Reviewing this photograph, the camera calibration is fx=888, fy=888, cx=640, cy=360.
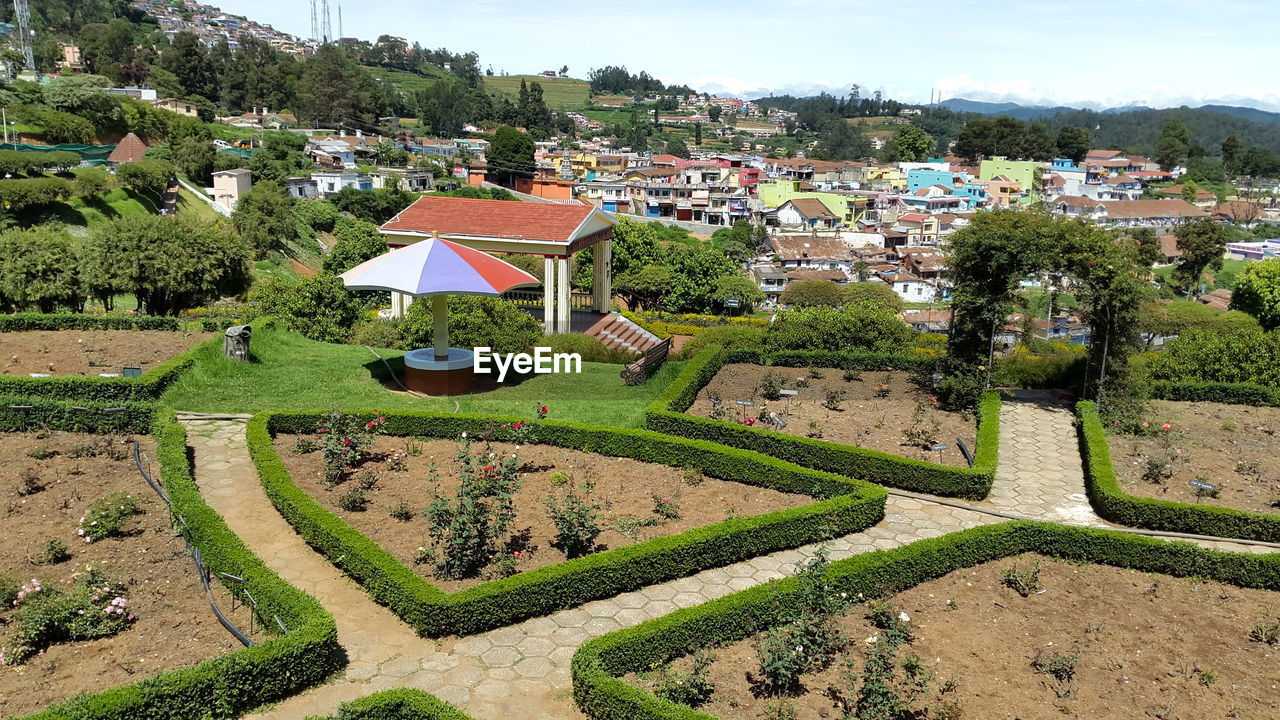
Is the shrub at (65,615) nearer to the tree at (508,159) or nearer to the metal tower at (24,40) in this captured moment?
the tree at (508,159)

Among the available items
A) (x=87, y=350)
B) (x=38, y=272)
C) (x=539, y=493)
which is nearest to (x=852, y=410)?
(x=539, y=493)

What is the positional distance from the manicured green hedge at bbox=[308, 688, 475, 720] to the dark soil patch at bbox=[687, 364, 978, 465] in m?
10.7

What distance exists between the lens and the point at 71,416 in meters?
16.5

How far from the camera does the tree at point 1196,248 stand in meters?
87.7

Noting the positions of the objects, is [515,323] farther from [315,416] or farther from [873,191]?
[873,191]

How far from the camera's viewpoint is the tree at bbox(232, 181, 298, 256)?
202ft

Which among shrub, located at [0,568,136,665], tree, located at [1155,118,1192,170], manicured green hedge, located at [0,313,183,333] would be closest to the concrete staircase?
manicured green hedge, located at [0,313,183,333]

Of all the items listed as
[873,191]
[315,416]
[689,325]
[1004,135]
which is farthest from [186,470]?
[1004,135]

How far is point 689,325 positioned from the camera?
32375mm

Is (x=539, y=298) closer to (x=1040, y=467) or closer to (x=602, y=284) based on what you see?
(x=602, y=284)

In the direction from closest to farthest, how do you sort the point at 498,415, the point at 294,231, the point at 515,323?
the point at 498,415, the point at 515,323, the point at 294,231

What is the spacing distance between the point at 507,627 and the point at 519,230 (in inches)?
696

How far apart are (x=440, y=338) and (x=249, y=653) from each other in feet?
41.9

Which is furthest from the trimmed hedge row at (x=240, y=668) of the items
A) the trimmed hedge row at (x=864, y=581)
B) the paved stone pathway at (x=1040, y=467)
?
the paved stone pathway at (x=1040, y=467)
